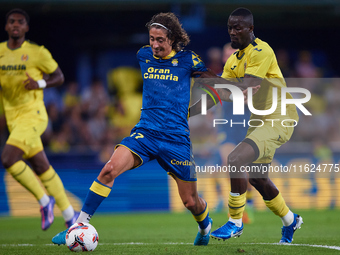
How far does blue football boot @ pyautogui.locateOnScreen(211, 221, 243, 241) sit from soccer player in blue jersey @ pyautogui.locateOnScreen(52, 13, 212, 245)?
0.28 meters

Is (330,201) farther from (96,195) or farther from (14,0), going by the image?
(14,0)

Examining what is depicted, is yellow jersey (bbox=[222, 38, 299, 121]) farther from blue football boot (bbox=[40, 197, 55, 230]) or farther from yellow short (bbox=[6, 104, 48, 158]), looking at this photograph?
blue football boot (bbox=[40, 197, 55, 230])

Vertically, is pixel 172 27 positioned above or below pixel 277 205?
above

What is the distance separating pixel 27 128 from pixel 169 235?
258 cm

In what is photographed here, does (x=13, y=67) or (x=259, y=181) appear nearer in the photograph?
(x=259, y=181)

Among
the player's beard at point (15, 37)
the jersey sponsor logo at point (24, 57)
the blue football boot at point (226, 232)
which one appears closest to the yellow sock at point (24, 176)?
the jersey sponsor logo at point (24, 57)

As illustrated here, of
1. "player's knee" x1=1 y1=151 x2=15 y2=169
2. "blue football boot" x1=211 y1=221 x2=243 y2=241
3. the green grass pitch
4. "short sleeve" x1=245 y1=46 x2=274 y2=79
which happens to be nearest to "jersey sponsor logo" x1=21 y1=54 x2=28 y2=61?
"player's knee" x1=1 y1=151 x2=15 y2=169

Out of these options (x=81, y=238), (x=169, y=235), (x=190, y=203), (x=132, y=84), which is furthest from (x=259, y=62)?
(x=132, y=84)

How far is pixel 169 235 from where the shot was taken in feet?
25.5

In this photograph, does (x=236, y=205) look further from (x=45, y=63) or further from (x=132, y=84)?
(x=132, y=84)

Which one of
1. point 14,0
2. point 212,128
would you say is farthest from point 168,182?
point 14,0

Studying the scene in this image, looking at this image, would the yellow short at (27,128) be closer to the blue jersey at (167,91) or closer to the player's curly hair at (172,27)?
the blue jersey at (167,91)

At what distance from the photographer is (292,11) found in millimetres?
15773

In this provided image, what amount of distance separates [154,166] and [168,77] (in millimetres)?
7002
